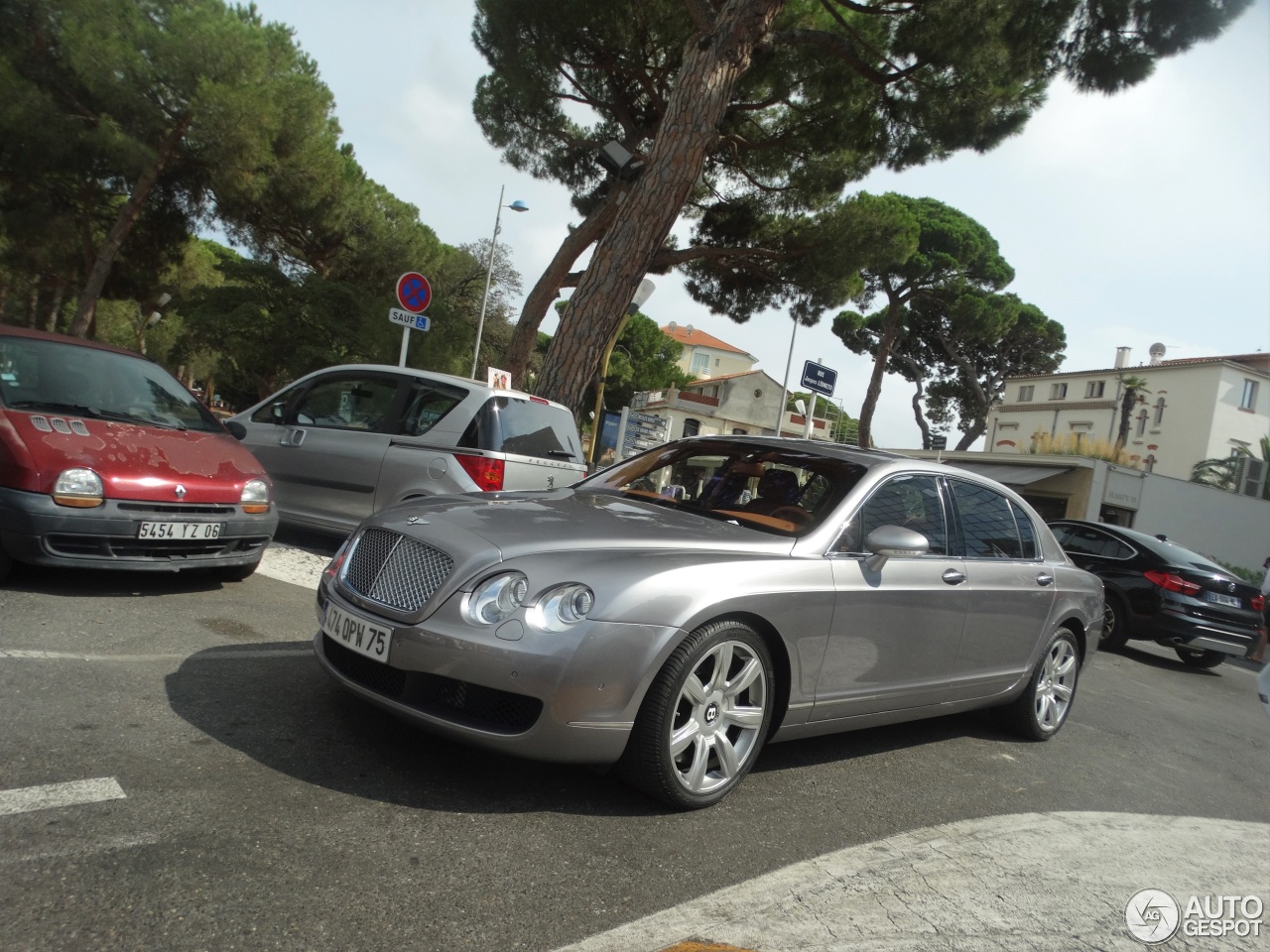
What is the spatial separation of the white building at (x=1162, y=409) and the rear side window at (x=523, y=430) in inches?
1558

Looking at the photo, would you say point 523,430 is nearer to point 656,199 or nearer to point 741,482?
point 741,482

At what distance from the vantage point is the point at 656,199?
1202 centimetres

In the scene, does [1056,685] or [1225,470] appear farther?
[1225,470]

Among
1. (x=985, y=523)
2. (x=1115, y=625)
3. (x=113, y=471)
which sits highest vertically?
(x=985, y=523)

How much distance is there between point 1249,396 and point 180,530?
53.2m

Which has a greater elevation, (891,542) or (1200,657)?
(891,542)

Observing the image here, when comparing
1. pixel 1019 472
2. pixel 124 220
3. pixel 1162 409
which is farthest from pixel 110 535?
pixel 1162 409

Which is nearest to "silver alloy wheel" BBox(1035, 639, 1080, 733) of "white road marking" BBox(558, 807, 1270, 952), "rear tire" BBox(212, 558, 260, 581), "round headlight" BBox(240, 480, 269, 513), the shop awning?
"white road marking" BBox(558, 807, 1270, 952)

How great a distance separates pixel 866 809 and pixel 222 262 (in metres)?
27.0

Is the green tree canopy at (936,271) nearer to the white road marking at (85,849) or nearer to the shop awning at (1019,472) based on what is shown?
the shop awning at (1019,472)

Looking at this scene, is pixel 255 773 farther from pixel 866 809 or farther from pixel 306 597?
pixel 306 597

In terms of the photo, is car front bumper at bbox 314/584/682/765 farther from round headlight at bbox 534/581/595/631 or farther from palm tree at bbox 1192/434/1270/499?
palm tree at bbox 1192/434/1270/499

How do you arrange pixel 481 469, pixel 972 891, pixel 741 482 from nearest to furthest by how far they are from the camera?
pixel 972 891 < pixel 741 482 < pixel 481 469

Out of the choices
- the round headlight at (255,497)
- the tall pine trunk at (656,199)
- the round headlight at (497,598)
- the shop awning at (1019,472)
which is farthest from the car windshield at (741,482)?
the shop awning at (1019,472)
